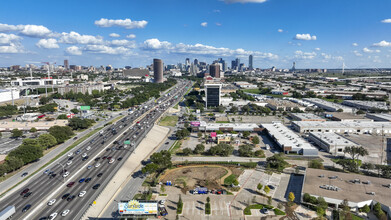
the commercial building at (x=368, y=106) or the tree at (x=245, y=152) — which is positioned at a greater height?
the commercial building at (x=368, y=106)

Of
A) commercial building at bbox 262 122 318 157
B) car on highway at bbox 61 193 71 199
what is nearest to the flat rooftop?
commercial building at bbox 262 122 318 157

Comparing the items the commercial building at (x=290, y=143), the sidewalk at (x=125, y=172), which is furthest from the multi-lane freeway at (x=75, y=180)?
the commercial building at (x=290, y=143)

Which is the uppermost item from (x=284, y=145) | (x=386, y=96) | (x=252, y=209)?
(x=386, y=96)

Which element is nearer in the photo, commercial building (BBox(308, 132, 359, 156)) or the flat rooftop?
the flat rooftop

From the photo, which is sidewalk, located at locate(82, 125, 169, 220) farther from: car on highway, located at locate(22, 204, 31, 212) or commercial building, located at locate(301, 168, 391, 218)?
commercial building, located at locate(301, 168, 391, 218)

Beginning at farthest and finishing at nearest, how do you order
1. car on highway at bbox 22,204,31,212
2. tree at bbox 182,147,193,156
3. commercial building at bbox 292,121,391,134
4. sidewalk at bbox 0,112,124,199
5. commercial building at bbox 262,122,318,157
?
1. commercial building at bbox 292,121,391,134
2. tree at bbox 182,147,193,156
3. commercial building at bbox 262,122,318,157
4. sidewalk at bbox 0,112,124,199
5. car on highway at bbox 22,204,31,212

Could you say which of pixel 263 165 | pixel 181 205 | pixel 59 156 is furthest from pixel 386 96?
pixel 59 156

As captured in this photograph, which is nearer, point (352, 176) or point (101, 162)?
point (352, 176)

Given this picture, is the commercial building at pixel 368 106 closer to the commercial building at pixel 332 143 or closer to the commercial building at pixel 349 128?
the commercial building at pixel 349 128

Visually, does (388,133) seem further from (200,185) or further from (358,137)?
(200,185)
